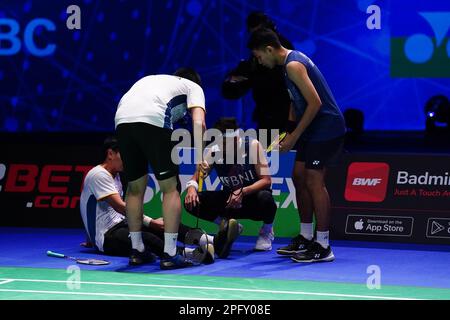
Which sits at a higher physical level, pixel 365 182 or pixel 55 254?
pixel 365 182

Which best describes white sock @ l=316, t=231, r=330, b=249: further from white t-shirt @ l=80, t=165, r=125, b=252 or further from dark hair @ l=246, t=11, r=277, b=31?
dark hair @ l=246, t=11, r=277, b=31

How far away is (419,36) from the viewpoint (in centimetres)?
1299

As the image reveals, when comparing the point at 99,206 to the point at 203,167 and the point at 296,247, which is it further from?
the point at 296,247

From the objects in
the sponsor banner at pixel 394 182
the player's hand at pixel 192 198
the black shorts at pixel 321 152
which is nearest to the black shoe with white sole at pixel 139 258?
the player's hand at pixel 192 198

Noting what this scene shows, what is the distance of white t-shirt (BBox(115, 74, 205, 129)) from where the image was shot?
21.8 ft

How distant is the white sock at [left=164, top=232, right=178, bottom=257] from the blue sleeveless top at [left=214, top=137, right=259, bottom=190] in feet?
3.46

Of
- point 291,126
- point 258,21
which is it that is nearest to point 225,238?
point 291,126

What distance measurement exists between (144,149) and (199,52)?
23.1ft

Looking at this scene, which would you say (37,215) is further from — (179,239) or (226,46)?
(226,46)

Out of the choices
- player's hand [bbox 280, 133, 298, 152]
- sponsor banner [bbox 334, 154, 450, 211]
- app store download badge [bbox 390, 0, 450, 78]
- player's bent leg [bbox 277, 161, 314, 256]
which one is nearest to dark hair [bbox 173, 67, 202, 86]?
player's hand [bbox 280, 133, 298, 152]

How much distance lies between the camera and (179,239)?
7.38m

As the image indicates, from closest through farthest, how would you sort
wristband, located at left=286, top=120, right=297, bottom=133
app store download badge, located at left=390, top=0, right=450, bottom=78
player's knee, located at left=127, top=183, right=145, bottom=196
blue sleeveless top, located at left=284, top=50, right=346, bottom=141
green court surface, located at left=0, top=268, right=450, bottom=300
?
1. green court surface, located at left=0, top=268, right=450, bottom=300
2. player's knee, located at left=127, top=183, right=145, bottom=196
3. blue sleeveless top, located at left=284, top=50, right=346, bottom=141
4. wristband, located at left=286, top=120, right=297, bottom=133
5. app store download badge, located at left=390, top=0, right=450, bottom=78

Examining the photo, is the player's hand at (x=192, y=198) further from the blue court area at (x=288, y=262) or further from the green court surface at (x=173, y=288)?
the green court surface at (x=173, y=288)
